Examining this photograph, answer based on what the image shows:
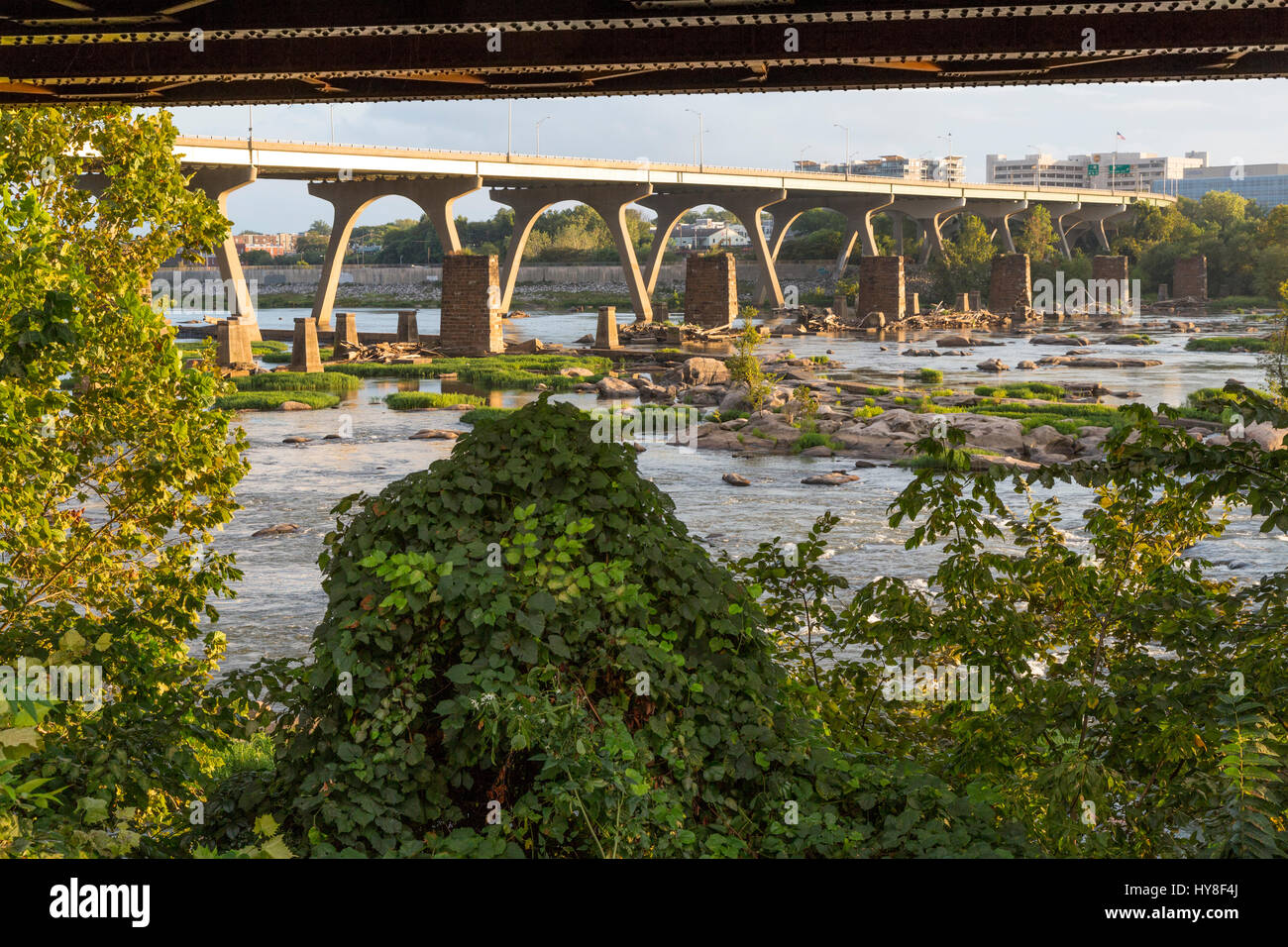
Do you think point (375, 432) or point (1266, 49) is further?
point (375, 432)

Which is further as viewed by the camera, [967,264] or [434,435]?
[967,264]

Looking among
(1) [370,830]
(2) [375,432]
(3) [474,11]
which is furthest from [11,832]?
(2) [375,432]

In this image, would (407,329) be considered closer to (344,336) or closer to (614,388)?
(344,336)

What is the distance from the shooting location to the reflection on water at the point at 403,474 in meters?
19.0

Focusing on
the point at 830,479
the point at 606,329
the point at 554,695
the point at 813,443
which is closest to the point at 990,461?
the point at 830,479

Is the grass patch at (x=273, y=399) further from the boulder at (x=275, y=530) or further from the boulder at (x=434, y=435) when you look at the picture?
the boulder at (x=275, y=530)

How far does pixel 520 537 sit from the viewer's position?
4703 millimetres

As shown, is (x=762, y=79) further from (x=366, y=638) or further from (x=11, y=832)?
(x=11, y=832)

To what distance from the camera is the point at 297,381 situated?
4831 centimetres

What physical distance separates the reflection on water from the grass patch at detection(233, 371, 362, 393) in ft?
3.49

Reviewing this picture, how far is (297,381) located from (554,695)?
45.9 meters

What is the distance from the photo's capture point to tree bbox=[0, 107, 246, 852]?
5.95 meters

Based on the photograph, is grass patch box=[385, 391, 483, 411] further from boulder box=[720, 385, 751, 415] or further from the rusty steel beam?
the rusty steel beam
